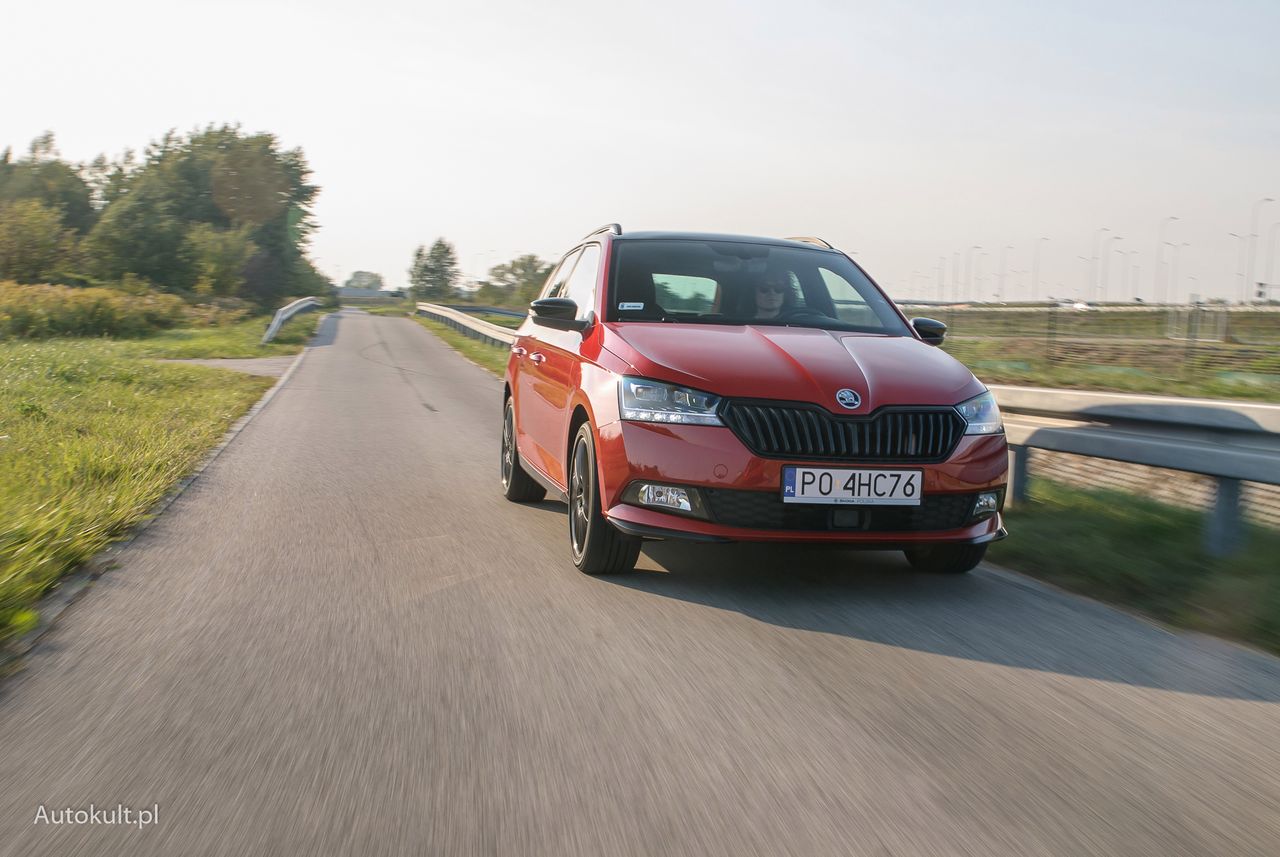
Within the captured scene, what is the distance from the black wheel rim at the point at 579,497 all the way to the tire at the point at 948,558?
1.62m

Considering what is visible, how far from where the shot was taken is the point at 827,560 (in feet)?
19.9

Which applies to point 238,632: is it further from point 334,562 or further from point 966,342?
point 966,342

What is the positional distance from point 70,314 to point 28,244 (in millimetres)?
23811

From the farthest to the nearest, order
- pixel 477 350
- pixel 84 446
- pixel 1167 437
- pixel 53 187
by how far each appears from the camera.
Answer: pixel 53 187, pixel 477 350, pixel 84 446, pixel 1167 437

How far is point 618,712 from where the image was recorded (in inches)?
139

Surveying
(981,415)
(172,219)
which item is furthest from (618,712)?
(172,219)

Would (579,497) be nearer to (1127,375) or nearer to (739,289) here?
(739,289)

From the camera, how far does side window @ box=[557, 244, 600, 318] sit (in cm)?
644

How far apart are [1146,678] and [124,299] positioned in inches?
1491

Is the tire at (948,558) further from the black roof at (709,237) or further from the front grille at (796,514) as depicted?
the black roof at (709,237)

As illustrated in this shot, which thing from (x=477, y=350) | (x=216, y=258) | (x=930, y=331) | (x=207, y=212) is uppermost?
(x=207, y=212)

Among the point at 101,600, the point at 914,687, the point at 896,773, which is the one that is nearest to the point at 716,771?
the point at 896,773

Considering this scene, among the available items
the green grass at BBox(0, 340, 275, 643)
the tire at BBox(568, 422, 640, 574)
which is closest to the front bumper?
the tire at BBox(568, 422, 640, 574)

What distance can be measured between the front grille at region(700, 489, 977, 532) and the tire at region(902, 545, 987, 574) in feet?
2.02
